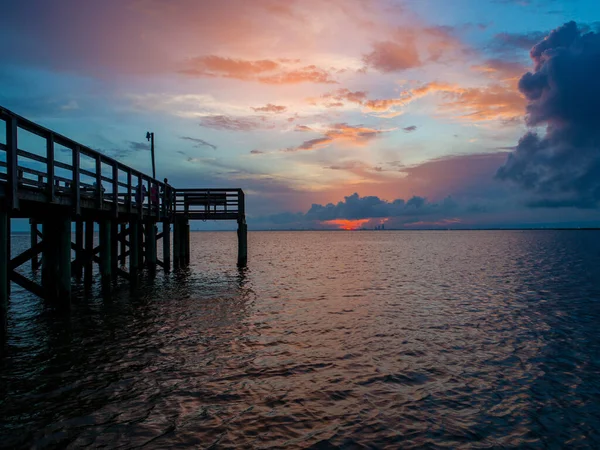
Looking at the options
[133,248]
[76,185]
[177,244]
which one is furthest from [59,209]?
[177,244]

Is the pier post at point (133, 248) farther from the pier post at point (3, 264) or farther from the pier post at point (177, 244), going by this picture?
the pier post at point (3, 264)

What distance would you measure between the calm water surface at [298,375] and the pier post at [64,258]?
816mm

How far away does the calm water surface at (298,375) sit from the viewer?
6.04 metres

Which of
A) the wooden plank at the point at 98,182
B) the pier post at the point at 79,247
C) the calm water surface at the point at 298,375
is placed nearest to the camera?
the calm water surface at the point at 298,375

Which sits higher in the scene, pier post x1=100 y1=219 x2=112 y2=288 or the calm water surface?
pier post x1=100 y1=219 x2=112 y2=288

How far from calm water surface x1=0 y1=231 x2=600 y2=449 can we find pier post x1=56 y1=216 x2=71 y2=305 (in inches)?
32.1

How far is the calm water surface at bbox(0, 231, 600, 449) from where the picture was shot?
604cm

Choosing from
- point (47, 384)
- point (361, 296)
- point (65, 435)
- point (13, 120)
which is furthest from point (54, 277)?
point (361, 296)

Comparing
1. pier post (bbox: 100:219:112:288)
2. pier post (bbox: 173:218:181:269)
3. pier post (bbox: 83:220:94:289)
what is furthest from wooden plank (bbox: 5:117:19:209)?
pier post (bbox: 173:218:181:269)

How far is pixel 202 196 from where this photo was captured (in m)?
27.1

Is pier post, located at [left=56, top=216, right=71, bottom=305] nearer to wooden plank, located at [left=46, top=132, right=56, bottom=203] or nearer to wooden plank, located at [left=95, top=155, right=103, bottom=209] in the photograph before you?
wooden plank, located at [left=95, top=155, right=103, bottom=209]

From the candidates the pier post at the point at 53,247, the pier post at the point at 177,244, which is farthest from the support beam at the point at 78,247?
the pier post at the point at 177,244

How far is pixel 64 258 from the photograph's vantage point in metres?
12.7

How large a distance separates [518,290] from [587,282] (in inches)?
268
